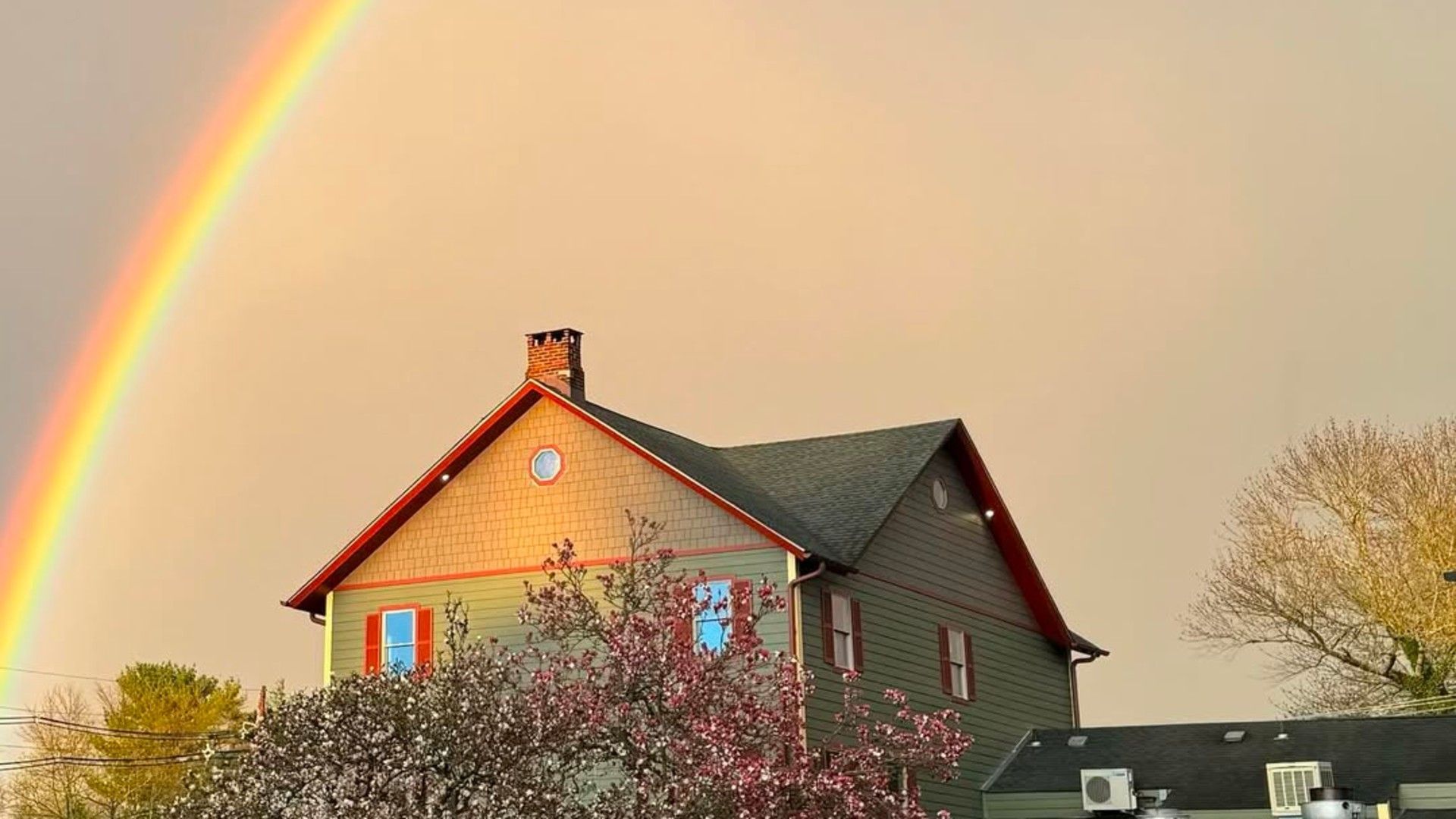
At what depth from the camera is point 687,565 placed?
28406mm

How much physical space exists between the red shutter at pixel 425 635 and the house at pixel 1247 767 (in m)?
9.85

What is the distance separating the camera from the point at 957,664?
32281 mm

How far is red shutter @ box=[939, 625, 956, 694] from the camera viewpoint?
31531mm

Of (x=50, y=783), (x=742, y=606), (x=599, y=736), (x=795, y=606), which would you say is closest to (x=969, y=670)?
(x=795, y=606)

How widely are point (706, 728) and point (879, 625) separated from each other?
8.10 m

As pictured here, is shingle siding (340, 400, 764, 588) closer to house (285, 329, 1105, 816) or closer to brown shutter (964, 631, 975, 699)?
house (285, 329, 1105, 816)

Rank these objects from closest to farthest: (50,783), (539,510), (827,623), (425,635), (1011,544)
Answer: (827,623) < (539,510) < (425,635) < (1011,544) < (50,783)

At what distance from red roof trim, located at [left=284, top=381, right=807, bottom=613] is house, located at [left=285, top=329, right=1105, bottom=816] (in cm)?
3

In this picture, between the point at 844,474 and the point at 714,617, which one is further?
the point at 844,474

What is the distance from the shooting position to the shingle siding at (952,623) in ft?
96.3

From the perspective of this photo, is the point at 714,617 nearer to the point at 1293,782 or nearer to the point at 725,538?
the point at 725,538

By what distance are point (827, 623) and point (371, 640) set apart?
794 cm

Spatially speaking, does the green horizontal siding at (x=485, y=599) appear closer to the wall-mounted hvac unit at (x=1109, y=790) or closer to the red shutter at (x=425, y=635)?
the red shutter at (x=425, y=635)

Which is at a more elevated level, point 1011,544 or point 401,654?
point 1011,544
